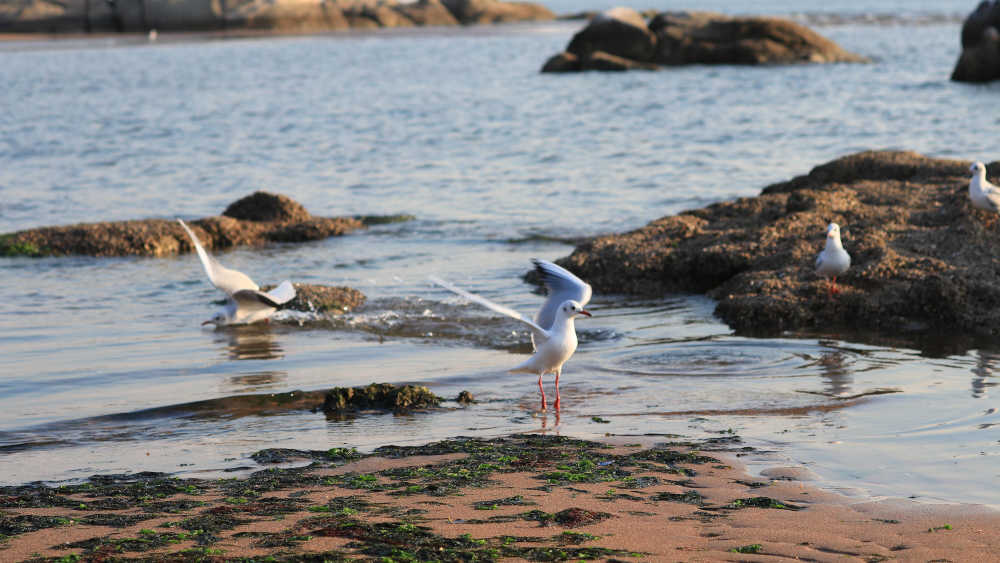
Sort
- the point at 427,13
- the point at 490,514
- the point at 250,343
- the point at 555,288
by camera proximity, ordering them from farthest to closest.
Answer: the point at 427,13, the point at 250,343, the point at 555,288, the point at 490,514

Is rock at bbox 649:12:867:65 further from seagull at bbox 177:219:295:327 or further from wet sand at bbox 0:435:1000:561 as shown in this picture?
wet sand at bbox 0:435:1000:561

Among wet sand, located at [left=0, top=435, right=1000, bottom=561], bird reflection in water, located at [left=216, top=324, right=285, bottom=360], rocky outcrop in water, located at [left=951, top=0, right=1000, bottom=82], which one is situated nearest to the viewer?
wet sand, located at [left=0, top=435, right=1000, bottom=561]

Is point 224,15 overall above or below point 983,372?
above

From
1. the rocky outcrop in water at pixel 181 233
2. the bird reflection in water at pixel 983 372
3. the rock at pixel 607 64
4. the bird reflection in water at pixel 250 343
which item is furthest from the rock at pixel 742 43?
the bird reflection in water at pixel 983 372

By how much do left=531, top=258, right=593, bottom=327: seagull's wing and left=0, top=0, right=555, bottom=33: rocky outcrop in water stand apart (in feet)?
242

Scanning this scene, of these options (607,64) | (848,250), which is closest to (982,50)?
(607,64)

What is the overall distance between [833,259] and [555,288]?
2.80 meters

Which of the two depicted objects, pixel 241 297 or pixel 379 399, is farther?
pixel 241 297

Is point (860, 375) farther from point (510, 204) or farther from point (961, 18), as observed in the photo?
point (961, 18)

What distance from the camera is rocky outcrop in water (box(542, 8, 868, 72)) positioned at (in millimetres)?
40406

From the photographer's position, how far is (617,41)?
42531mm

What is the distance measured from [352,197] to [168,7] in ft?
215

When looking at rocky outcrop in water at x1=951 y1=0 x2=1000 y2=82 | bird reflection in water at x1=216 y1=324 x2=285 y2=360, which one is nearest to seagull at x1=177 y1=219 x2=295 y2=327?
bird reflection in water at x1=216 y1=324 x2=285 y2=360

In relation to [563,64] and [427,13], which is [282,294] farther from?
[427,13]
